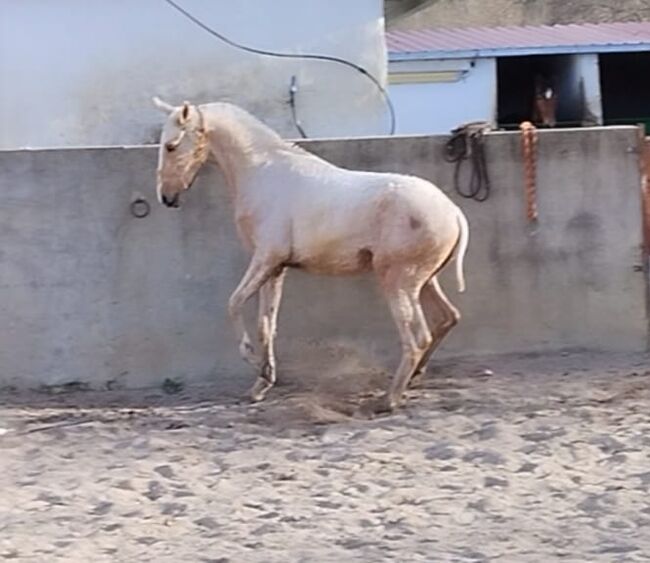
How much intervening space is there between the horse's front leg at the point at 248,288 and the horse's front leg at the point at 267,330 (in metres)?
0.13

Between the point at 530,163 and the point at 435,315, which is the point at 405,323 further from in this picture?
the point at 530,163

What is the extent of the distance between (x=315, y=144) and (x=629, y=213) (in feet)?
6.17

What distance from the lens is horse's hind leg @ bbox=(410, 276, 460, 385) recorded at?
7.85 metres

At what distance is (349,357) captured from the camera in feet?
27.5

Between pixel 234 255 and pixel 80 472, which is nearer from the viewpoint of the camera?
pixel 80 472

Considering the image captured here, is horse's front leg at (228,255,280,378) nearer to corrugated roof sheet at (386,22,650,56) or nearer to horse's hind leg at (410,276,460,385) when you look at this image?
horse's hind leg at (410,276,460,385)

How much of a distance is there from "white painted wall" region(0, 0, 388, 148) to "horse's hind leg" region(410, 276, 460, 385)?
4336mm

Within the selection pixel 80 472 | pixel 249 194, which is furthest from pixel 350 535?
pixel 249 194

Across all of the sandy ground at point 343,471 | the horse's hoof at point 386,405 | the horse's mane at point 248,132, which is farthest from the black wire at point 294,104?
the horse's hoof at point 386,405

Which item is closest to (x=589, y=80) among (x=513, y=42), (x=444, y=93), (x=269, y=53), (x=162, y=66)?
(x=513, y=42)

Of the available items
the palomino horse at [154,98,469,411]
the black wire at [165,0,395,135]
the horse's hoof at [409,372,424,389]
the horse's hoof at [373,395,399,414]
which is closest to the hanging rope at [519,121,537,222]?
the palomino horse at [154,98,469,411]

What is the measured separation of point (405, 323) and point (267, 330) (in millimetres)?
818

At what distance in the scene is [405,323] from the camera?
24.3 ft

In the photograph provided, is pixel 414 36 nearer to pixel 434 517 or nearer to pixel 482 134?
pixel 482 134
